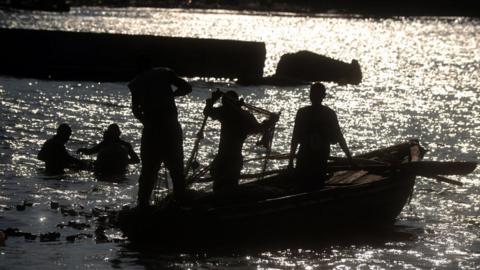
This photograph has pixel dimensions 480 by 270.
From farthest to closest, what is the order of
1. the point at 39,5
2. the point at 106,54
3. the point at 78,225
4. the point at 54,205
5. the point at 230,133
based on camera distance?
the point at 39,5 → the point at 106,54 → the point at 54,205 → the point at 78,225 → the point at 230,133

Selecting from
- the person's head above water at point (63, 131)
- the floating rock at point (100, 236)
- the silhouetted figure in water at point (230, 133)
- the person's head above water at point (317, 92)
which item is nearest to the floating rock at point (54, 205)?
the floating rock at point (100, 236)

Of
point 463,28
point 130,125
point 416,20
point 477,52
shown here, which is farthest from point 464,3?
point 130,125

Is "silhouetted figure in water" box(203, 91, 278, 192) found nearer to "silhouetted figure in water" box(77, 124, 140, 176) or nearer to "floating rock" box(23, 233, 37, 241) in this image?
"floating rock" box(23, 233, 37, 241)

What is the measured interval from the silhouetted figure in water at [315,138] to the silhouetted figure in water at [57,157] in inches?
241

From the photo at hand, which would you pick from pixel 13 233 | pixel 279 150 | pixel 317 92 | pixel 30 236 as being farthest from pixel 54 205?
pixel 279 150

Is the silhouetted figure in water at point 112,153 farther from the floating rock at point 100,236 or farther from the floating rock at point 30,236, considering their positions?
the floating rock at point 30,236

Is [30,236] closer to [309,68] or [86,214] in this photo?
[86,214]

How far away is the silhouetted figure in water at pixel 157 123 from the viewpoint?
56.6ft

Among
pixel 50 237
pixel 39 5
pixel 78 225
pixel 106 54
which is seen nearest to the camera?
pixel 50 237

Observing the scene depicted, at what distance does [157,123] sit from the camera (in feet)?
56.9

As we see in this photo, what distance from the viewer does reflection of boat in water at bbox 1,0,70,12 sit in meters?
171

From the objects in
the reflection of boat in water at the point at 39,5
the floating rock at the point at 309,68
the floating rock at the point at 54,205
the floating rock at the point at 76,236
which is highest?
the reflection of boat in water at the point at 39,5

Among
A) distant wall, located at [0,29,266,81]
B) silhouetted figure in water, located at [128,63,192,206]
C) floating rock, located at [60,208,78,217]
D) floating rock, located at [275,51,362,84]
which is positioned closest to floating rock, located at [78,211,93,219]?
floating rock, located at [60,208,78,217]

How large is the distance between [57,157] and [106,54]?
25690mm
